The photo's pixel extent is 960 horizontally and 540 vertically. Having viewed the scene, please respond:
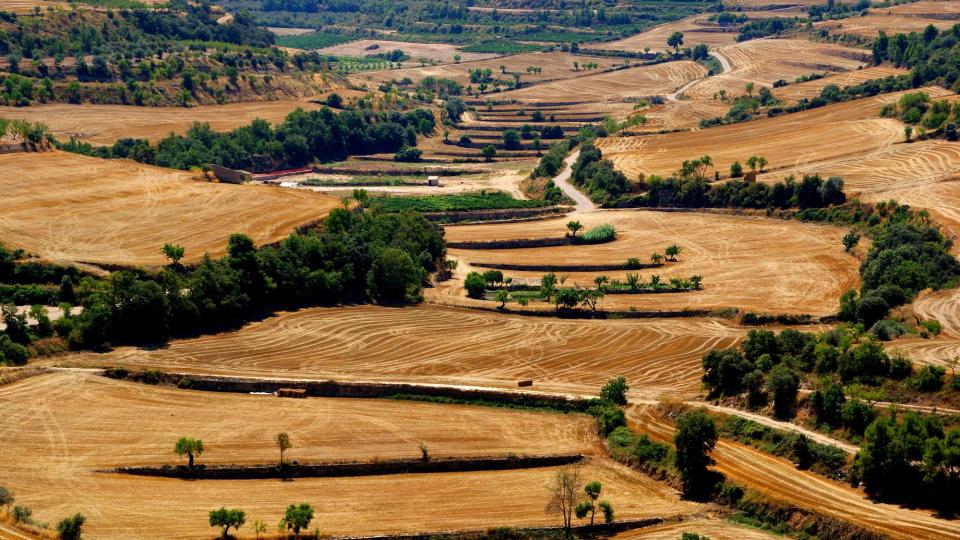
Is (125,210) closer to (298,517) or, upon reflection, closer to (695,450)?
(298,517)

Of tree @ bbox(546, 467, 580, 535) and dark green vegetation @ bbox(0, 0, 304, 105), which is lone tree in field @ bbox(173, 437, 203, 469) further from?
dark green vegetation @ bbox(0, 0, 304, 105)

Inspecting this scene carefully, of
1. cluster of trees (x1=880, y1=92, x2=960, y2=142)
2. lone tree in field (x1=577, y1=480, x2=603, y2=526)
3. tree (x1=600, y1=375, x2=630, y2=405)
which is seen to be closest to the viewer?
lone tree in field (x1=577, y1=480, x2=603, y2=526)

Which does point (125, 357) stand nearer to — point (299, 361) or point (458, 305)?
point (299, 361)

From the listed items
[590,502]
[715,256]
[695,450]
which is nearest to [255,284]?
[590,502]

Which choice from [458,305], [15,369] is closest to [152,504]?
[15,369]

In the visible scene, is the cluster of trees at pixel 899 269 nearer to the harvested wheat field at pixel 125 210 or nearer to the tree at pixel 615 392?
the tree at pixel 615 392

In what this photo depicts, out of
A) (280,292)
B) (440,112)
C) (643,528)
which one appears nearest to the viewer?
(643,528)

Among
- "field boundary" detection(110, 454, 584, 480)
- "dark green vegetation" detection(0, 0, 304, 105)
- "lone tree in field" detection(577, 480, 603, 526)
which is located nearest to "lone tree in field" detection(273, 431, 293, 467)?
"field boundary" detection(110, 454, 584, 480)
